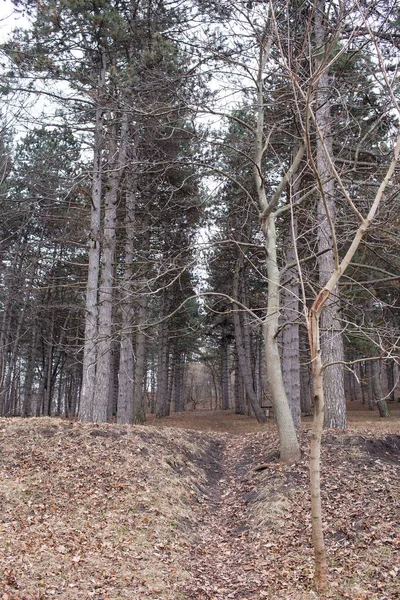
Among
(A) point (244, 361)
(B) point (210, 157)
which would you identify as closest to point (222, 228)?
(B) point (210, 157)

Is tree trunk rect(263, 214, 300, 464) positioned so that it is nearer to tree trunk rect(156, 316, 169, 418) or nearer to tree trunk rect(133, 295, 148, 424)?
tree trunk rect(133, 295, 148, 424)

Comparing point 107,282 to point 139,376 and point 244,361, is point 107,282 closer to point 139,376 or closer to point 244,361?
point 139,376

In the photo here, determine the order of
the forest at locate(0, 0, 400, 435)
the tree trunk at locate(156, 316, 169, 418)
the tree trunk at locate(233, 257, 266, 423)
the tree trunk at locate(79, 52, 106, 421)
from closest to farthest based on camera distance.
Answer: the forest at locate(0, 0, 400, 435) < the tree trunk at locate(79, 52, 106, 421) < the tree trunk at locate(233, 257, 266, 423) < the tree trunk at locate(156, 316, 169, 418)

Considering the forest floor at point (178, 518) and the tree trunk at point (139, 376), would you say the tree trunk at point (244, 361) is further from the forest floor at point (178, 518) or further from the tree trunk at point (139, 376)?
the forest floor at point (178, 518)

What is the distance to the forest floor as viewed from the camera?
16.2 feet

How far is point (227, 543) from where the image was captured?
6445mm

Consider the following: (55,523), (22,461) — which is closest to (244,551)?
(55,523)

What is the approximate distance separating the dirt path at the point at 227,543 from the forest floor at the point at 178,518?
0.02 m

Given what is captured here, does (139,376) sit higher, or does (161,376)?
(161,376)

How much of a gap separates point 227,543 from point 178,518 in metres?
0.86

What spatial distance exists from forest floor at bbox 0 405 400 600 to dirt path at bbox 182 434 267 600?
2 centimetres

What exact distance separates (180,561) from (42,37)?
11.6m

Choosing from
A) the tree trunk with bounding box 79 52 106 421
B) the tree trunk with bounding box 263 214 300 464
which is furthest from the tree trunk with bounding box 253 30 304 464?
the tree trunk with bounding box 79 52 106 421

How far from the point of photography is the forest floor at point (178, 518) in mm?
4930
